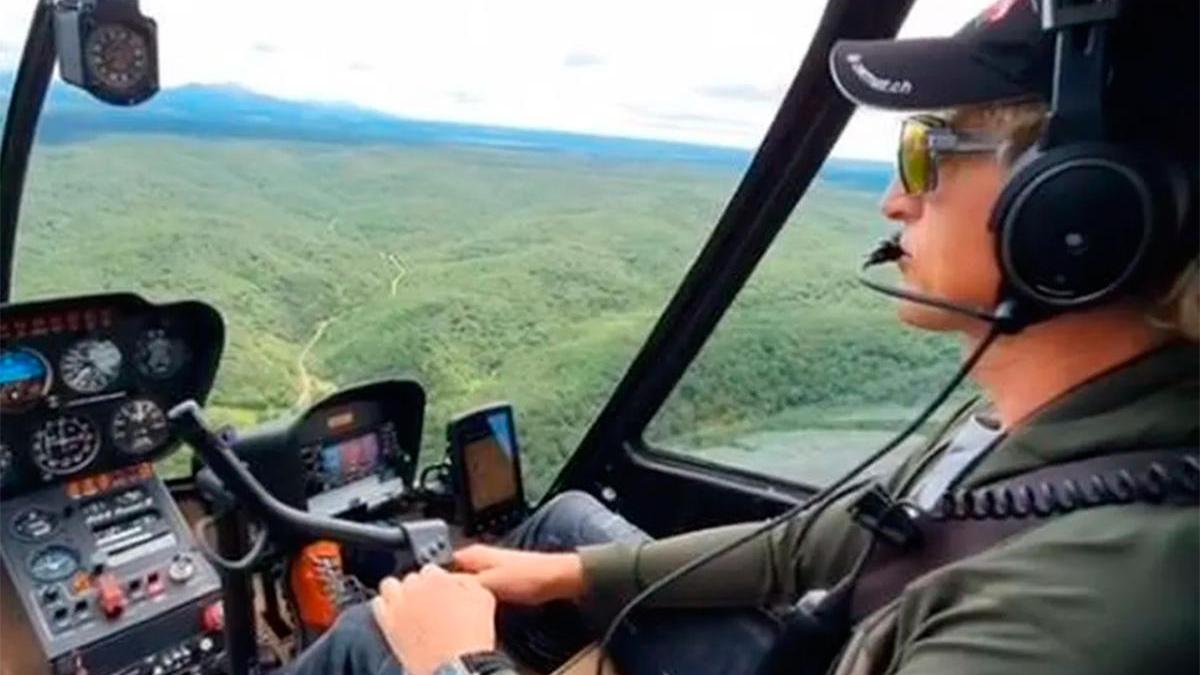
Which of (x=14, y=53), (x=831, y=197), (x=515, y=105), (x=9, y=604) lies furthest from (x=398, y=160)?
(x=9, y=604)

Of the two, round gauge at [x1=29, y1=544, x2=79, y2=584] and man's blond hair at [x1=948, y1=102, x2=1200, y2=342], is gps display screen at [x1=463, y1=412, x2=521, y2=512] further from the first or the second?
man's blond hair at [x1=948, y1=102, x2=1200, y2=342]

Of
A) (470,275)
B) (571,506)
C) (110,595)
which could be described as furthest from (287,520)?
(470,275)

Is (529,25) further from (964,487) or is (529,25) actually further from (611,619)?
(964,487)

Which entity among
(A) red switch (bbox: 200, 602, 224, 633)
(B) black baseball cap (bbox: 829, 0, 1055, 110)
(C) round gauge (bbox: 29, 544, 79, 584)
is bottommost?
(A) red switch (bbox: 200, 602, 224, 633)

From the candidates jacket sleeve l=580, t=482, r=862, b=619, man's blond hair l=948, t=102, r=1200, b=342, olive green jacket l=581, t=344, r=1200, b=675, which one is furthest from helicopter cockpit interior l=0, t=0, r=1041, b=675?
man's blond hair l=948, t=102, r=1200, b=342

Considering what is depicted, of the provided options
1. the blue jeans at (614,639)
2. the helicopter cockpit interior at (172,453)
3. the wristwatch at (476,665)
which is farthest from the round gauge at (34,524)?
the wristwatch at (476,665)

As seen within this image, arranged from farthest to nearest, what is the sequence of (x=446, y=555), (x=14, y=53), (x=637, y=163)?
1. (x=637, y=163)
2. (x=14, y=53)
3. (x=446, y=555)

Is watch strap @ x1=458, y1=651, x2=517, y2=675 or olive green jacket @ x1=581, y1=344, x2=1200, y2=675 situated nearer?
olive green jacket @ x1=581, y1=344, x2=1200, y2=675

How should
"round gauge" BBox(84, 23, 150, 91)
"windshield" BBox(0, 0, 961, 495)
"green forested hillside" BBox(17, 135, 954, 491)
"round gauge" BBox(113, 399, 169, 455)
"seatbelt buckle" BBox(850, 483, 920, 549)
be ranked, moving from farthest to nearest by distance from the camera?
"green forested hillside" BBox(17, 135, 954, 491)
"windshield" BBox(0, 0, 961, 495)
"round gauge" BBox(113, 399, 169, 455)
"round gauge" BBox(84, 23, 150, 91)
"seatbelt buckle" BBox(850, 483, 920, 549)
